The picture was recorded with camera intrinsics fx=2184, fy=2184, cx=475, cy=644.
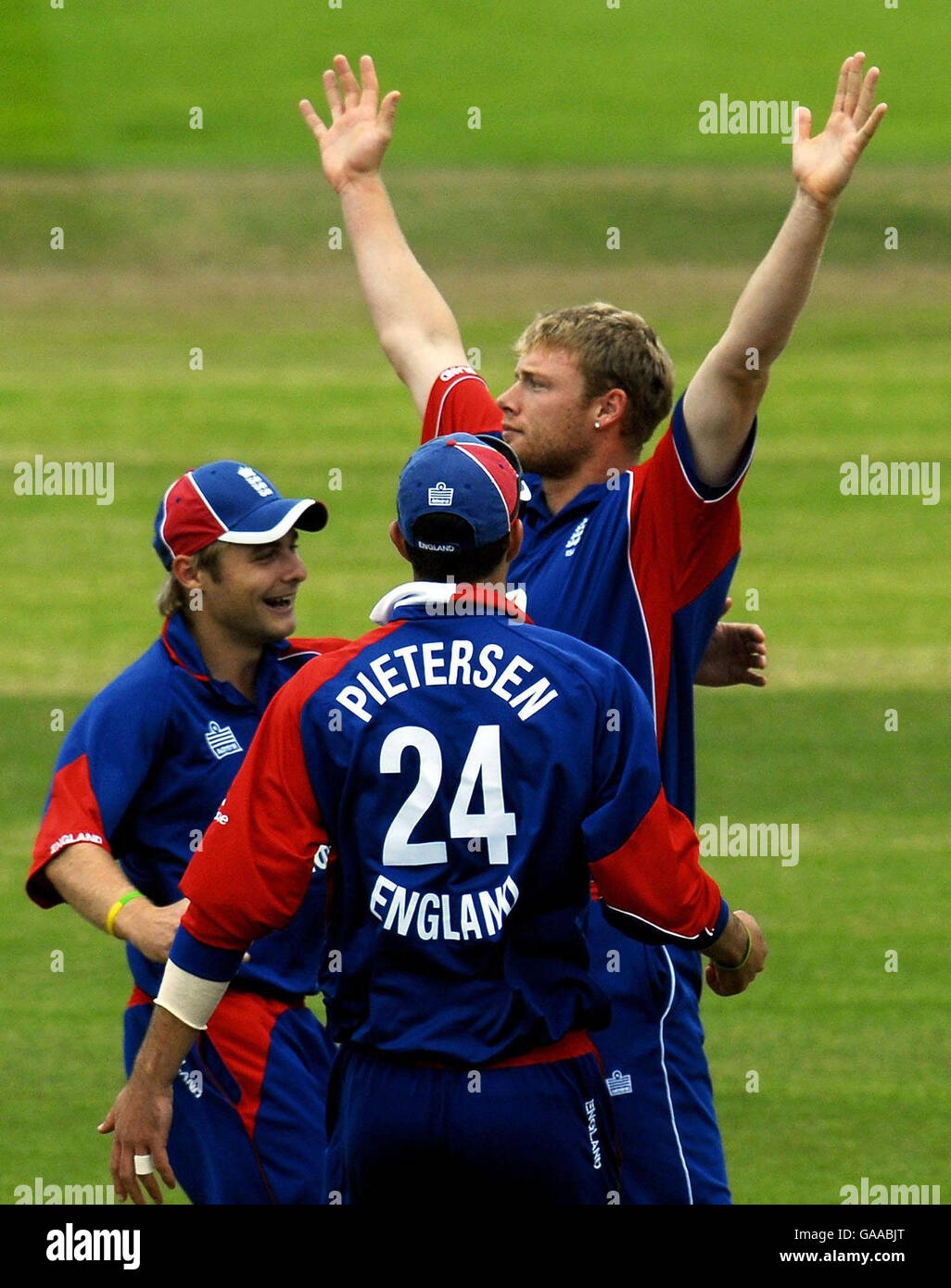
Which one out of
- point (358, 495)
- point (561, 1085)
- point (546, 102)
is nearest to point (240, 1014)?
point (561, 1085)

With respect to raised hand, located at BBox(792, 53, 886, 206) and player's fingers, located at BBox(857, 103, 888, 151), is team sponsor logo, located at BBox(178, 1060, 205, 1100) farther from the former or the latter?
player's fingers, located at BBox(857, 103, 888, 151)

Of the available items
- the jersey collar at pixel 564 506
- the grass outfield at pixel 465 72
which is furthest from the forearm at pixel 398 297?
the grass outfield at pixel 465 72

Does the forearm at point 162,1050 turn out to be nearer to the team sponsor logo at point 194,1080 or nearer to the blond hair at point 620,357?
the team sponsor logo at point 194,1080

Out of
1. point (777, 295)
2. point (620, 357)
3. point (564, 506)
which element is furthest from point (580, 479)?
point (777, 295)

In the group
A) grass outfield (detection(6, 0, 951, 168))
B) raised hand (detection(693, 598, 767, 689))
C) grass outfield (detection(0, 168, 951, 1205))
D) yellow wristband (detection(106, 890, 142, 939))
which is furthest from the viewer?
grass outfield (detection(6, 0, 951, 168))

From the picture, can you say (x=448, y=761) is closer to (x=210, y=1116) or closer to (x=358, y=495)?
(x=210, y=1116)

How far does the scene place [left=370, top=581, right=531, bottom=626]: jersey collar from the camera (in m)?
4.21

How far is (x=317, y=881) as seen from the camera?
214 inches

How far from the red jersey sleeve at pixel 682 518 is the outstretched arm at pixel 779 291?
0.10 feet

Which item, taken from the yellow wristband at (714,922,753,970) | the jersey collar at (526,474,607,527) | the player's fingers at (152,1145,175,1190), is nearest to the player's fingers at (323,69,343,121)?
the jersey collar at (526,474,607,527)

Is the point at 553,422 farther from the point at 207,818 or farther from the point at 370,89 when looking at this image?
the point at 207,818

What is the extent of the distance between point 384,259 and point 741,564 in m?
12.9
